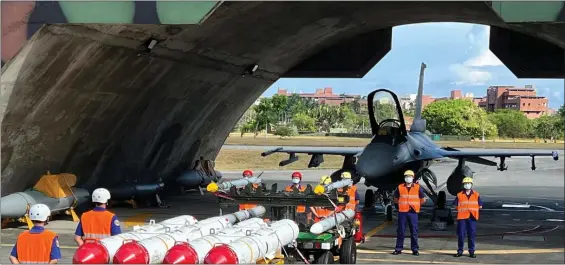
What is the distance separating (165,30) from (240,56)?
18.4 ft

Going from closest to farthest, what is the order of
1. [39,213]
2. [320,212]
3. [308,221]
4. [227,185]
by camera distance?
[39,213], [308,221], [227,185], [320,212]

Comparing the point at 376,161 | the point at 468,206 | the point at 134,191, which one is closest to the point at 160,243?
the point at 468,206

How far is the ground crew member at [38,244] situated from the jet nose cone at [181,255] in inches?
45.2

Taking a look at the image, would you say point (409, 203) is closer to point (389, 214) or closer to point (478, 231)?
point (478, 231)

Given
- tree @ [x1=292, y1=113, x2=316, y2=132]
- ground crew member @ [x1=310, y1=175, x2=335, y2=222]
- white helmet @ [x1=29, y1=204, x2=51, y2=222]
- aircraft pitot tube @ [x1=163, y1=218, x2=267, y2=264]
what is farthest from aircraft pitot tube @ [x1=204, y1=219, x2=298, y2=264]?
tree @ [x1=292, y1=113, x2=316, y2=132]

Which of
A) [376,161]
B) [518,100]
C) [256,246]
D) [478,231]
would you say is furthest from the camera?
[518,100]

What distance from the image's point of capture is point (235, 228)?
9266 mm

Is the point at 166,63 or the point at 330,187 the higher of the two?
the point at 166,63

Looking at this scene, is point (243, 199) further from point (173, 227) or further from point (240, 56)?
point (240, 56)

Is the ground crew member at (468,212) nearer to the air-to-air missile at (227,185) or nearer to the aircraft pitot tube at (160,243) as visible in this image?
the air-to-air missile at (227,185)

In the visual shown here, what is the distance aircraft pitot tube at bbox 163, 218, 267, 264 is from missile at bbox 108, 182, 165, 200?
13701 mm

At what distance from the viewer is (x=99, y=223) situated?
8.85m

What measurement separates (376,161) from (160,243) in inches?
445

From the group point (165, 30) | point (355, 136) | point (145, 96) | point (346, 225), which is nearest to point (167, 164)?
point (145, 96)
